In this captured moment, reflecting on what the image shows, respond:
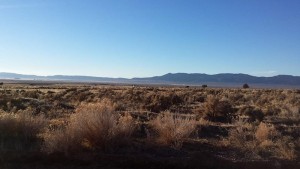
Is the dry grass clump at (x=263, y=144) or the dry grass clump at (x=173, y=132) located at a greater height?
the dry grass clump at (x=173, y=132)

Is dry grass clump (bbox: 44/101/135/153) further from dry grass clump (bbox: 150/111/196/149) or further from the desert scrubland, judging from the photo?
dry grass clump (bbox: 150/111/196/149)

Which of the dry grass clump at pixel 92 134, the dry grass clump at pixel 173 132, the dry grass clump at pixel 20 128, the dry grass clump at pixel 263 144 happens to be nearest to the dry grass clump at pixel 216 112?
the dry grass clump at pixel 263 144

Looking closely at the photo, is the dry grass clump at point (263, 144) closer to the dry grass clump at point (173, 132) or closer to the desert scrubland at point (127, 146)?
the desert scrubland at point (127, 146)

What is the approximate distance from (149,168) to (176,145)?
215cm

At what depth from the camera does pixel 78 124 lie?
14.2 metres

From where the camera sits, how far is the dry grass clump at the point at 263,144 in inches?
538

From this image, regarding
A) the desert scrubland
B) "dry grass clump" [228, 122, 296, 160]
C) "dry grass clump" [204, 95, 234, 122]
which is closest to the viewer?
the desert scrubland

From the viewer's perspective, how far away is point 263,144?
14.9 metres

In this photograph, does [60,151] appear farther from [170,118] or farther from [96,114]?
[170,118]

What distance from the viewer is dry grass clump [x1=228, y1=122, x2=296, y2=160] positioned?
13.7m

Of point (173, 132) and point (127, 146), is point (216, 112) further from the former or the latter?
point (127, 146)

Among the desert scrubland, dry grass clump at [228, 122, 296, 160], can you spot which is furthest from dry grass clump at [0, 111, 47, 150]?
dry grass clump at [228, 122, 296, 160]

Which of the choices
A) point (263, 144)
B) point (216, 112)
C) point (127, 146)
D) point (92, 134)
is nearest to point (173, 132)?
point (127, 146)

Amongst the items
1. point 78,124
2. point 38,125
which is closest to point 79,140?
point 78,124
